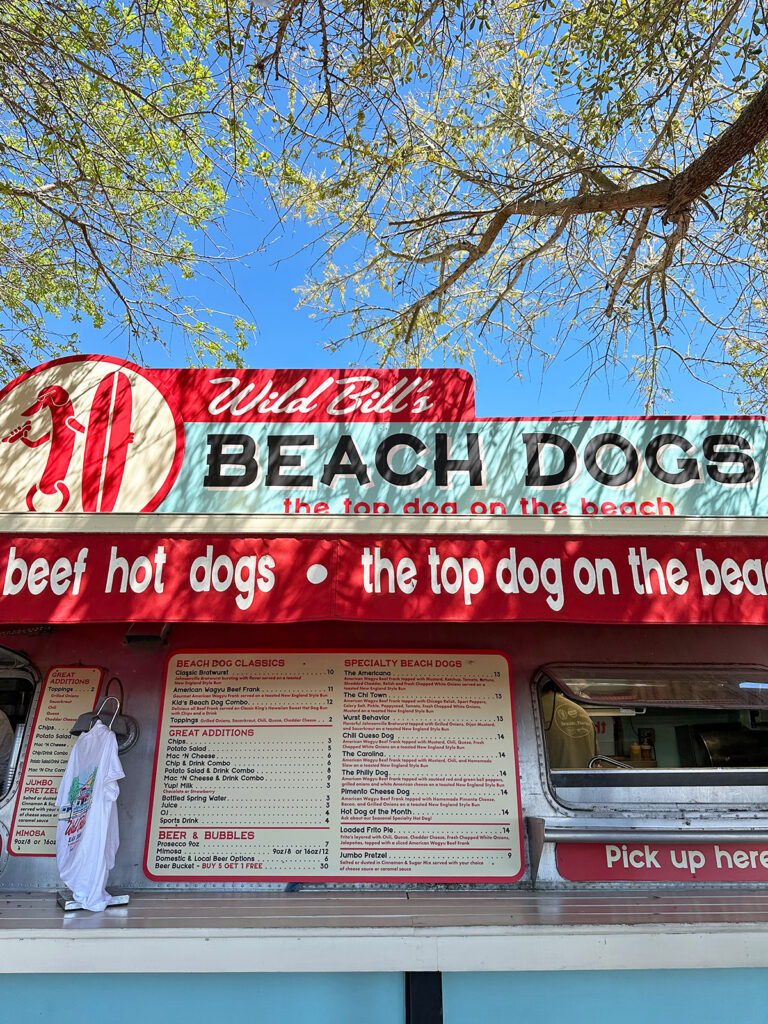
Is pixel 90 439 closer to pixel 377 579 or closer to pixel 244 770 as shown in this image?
pixel 377 579

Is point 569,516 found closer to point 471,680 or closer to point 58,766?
point 471,680

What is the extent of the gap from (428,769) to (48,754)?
2.19m

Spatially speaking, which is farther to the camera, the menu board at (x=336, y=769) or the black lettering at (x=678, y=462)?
the black lettering at (x=678, y=462)

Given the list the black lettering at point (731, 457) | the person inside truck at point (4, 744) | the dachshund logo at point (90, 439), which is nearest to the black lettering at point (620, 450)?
the black lettering at point (731, 457)

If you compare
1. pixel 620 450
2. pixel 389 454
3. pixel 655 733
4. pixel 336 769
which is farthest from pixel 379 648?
pixel 620 450

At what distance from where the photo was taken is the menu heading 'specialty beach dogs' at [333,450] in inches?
155

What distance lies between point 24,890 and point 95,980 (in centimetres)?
129

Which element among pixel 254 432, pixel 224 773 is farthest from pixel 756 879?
pixel 254 432

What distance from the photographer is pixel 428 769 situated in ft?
12.9

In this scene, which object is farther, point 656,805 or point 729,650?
point 729,650

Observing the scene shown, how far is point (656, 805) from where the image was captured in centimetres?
391

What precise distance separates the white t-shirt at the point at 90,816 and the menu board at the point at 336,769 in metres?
0.32

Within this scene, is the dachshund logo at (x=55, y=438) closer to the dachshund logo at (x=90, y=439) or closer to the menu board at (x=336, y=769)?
the dachshund logo at (x=90, y=439)

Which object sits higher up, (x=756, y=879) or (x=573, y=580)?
(x=573, y=580)
